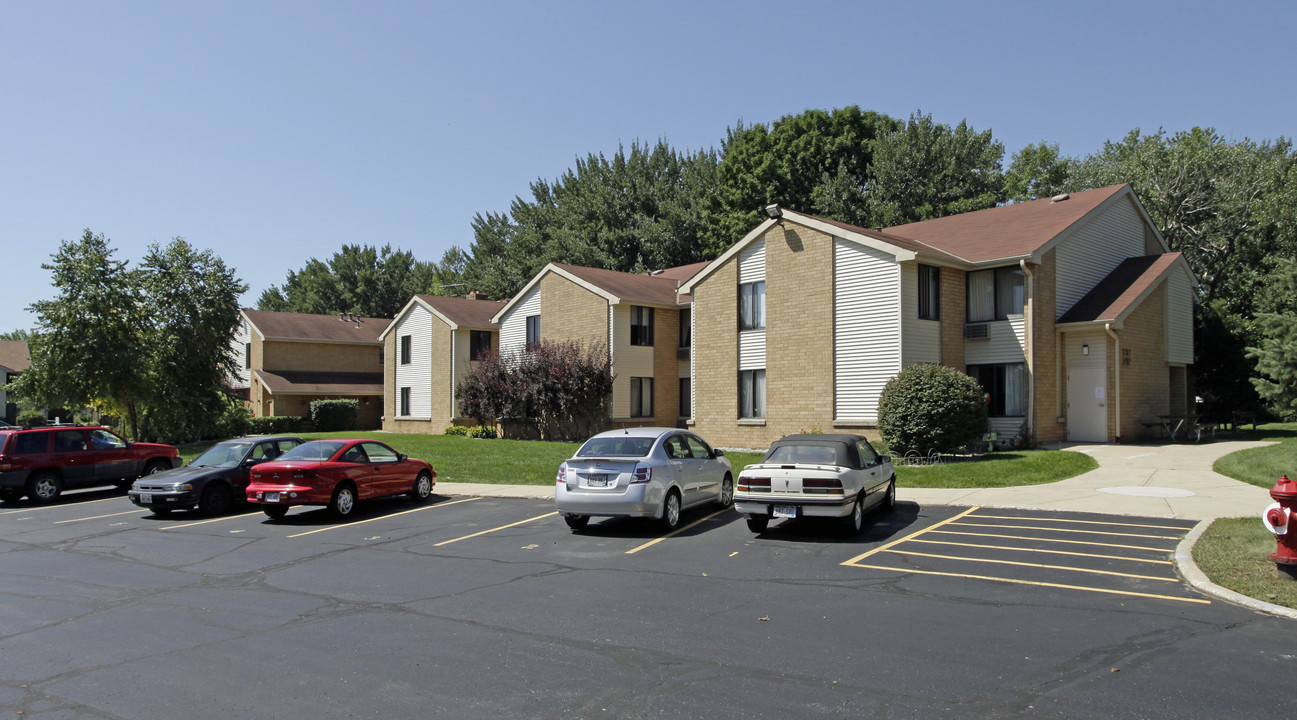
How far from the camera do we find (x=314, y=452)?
15898 millimetres

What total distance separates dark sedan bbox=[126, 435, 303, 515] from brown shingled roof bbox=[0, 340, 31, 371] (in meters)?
51.6

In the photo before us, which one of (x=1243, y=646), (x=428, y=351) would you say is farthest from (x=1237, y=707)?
(x=428, y=351)

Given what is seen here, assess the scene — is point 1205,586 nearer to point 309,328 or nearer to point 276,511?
point 276,511

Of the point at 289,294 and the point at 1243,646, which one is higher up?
the point at 289,294

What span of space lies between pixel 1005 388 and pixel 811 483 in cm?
1503

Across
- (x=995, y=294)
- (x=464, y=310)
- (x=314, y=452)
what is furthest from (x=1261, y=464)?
(x=464, y=310)

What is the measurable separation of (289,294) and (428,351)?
204 ft

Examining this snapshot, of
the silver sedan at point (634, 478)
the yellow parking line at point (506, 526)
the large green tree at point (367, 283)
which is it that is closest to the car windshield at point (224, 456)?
the yellow parking line at point (506, 526)

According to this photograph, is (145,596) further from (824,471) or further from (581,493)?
(824,471)

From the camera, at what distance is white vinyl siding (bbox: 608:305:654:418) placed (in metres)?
33.2

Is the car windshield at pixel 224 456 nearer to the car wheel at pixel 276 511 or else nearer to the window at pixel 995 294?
the car wheel at pixel 276 511

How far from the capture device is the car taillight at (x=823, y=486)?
11750 millimetres

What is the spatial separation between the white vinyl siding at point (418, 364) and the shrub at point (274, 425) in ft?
19.1

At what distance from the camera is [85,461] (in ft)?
65.5
